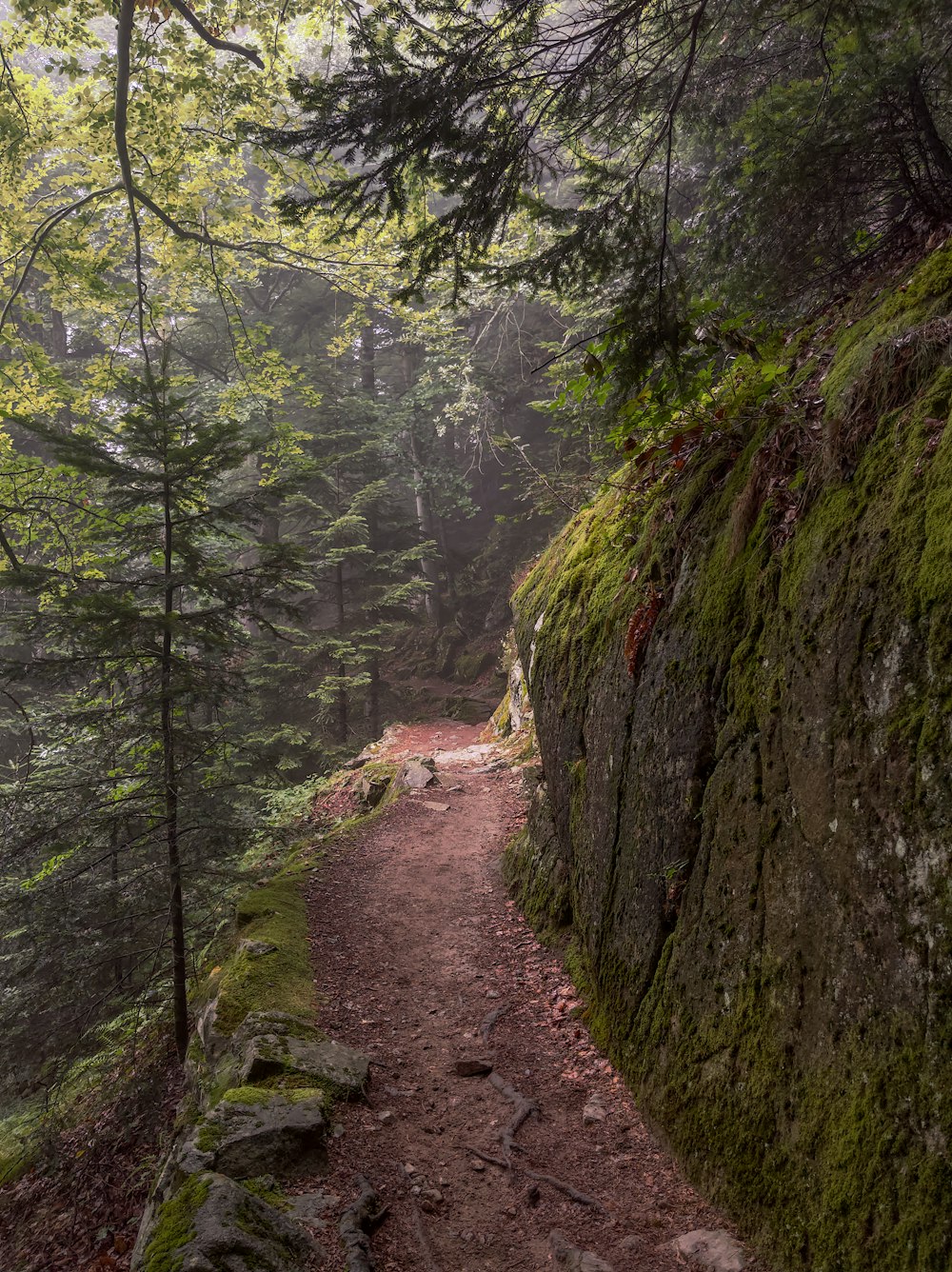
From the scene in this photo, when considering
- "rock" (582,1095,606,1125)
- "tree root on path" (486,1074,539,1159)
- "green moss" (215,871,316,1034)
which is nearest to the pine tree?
"green moss" (215,871,316,1034)

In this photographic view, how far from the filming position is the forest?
154 inches

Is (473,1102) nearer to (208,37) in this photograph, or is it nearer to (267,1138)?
(267,1138)

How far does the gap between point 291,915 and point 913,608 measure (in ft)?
22.5

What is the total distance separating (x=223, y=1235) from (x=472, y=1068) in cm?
254

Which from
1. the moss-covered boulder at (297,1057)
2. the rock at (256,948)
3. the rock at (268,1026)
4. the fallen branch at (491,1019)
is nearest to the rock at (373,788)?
the rock at (256,948)

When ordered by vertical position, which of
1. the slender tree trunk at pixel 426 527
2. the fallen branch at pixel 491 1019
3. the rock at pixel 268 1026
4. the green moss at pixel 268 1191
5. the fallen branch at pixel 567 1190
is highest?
the slender tree trunk at pixel 426 527

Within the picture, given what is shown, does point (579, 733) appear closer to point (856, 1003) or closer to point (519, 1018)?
point (519, 1018)

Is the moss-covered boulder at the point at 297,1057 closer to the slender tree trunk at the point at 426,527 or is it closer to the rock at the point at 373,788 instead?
the rock at the point at 373,788

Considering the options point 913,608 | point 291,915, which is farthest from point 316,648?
point 913,608

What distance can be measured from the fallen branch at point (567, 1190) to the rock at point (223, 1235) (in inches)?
54.1

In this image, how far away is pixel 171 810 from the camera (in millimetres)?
6957

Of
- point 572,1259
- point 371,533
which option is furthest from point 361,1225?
point 371,533

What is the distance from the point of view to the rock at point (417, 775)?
12439 mm

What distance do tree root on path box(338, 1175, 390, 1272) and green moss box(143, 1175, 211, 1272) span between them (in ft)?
2.39
